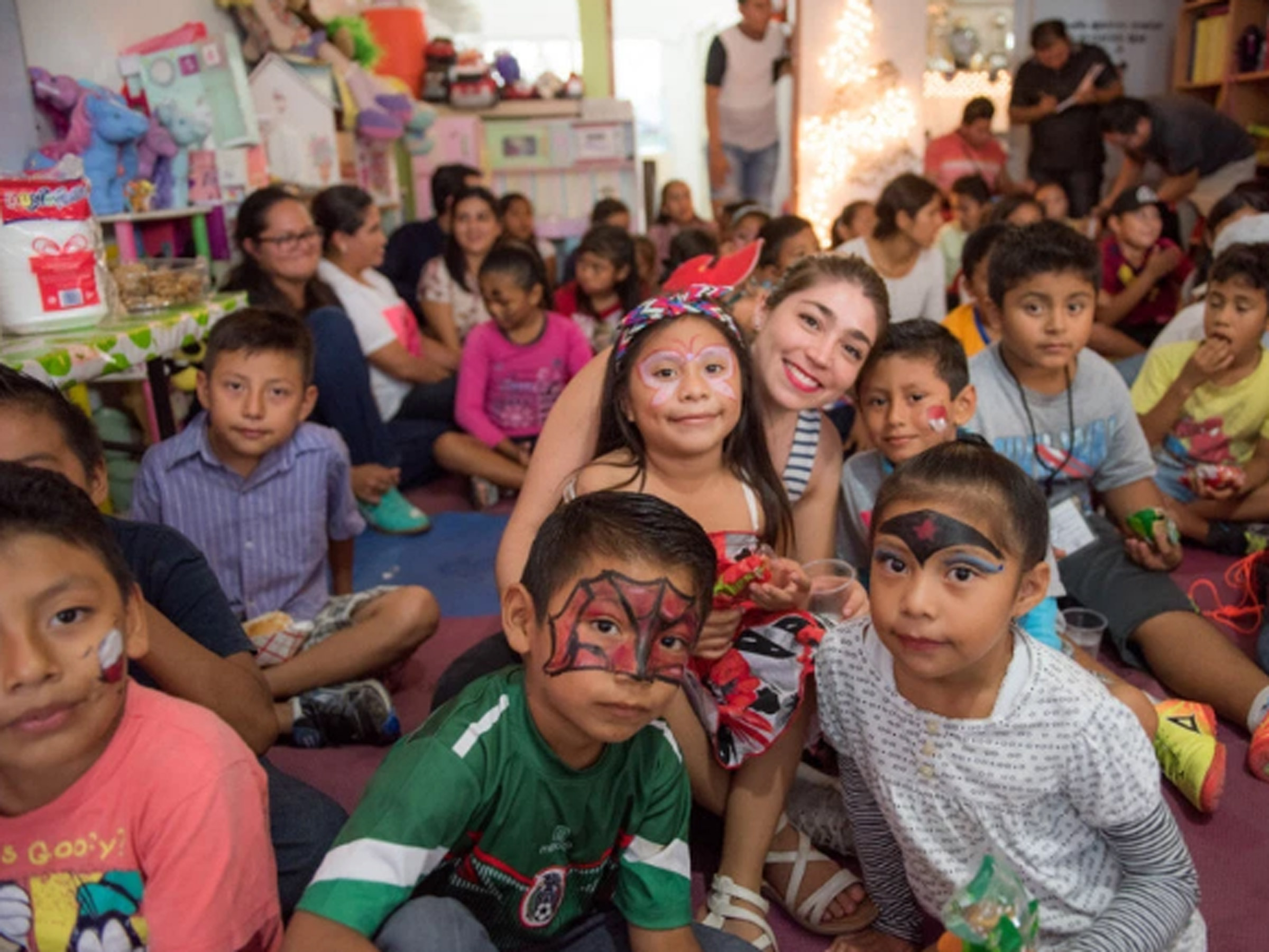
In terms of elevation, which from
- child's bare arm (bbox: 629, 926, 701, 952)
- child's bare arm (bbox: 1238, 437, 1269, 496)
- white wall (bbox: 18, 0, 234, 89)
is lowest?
child's bare arm (bbox: 629, 926, 701, 952)

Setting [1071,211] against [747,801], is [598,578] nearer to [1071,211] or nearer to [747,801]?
[747,801]

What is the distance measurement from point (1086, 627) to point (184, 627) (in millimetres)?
1935

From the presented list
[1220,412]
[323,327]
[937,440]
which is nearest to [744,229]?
[323,327]

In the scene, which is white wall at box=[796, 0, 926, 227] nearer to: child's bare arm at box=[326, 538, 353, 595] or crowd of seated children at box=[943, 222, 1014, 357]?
crowd of seated children at box=[943, 222, 1014, 357]

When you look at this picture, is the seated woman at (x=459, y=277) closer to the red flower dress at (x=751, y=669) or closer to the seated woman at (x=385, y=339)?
the seated woman at (x=385, y=339)

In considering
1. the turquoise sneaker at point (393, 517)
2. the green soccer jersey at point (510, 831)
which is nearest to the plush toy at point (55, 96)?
the turquoise sneaker at point (393, 517)

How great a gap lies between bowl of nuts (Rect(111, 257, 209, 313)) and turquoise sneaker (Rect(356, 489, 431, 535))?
2.93 feet

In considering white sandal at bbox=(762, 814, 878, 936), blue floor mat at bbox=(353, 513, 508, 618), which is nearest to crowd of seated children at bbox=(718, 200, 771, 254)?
blue floor mat at bbox=(353, 513, 508, 618)

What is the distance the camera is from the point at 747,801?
1689 mm

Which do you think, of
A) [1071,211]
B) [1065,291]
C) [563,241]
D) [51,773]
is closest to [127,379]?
[51,773]

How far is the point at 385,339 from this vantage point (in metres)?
3.86

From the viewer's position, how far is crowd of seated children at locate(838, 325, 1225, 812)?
1871 mm

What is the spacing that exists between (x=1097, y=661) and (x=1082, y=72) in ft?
17.4

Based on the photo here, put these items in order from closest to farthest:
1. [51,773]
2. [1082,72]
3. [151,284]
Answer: [51,773] → [151,284] → [1082,72]
